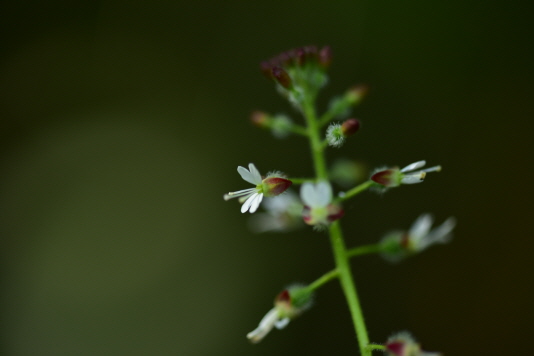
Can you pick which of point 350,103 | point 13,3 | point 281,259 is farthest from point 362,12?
point 13,3

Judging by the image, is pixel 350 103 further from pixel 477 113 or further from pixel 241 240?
pixel 241 240

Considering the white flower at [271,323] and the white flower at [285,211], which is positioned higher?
the white flower at [285,211]

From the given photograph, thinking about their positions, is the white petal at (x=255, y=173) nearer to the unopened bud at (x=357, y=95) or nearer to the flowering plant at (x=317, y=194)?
the flowering plant at (x=317, y=194)

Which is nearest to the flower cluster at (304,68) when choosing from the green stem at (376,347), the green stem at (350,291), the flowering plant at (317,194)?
the flowering plant at (317,194)

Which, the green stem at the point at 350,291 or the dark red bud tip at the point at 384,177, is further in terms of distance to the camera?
the dark red bud tip at the point at 384,177

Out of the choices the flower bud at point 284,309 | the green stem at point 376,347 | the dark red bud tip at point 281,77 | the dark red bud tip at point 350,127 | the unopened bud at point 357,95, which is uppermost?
the unopened bud at point 357,95

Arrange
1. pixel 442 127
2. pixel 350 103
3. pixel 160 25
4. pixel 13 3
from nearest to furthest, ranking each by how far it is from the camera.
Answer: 1. pixel 350 103
2. pixel 442 127
3. pixel 13 3
4. pixel 160 25
